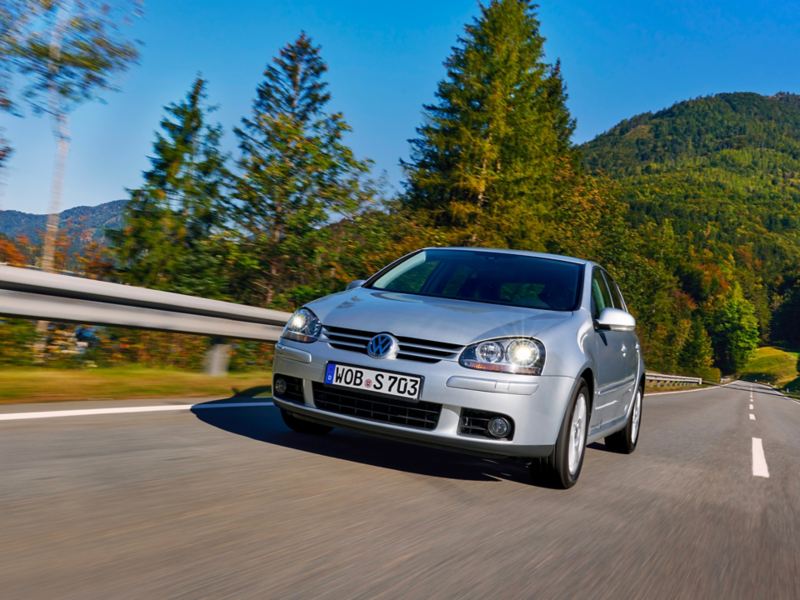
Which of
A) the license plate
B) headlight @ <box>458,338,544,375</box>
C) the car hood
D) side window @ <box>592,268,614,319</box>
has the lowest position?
the license plate

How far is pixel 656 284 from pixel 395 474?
219 ft

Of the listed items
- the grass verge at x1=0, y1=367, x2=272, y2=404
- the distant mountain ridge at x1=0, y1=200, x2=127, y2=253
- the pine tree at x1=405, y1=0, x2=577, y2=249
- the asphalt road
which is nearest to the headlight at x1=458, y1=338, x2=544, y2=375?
the asphalt road

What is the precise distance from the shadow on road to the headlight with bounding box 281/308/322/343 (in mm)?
732

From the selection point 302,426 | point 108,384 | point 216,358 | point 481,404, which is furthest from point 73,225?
point 481,404

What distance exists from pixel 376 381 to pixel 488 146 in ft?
96.1

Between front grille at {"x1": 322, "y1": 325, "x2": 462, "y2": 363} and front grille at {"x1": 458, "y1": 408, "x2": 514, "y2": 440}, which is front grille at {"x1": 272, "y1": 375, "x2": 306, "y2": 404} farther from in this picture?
front grille at {"x1": 458, "y1": 408, "x2": 514, "y2": 440}

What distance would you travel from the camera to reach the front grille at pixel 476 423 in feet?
14.9

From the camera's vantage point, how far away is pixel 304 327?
508cm

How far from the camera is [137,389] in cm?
718

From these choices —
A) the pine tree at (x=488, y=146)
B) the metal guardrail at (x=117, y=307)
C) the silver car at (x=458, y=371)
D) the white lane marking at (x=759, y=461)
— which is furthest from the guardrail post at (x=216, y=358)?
the pine tree at (x=488, y=146)

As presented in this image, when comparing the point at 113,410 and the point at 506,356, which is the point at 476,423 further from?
the point at 113,410

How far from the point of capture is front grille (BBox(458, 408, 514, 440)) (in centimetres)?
453

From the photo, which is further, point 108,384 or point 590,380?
point 108,384

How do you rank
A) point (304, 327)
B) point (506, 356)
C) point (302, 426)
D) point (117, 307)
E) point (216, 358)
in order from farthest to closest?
point (216, 358), point (117, 307), point (302, 426), point (304, 327), point (506, 356)
